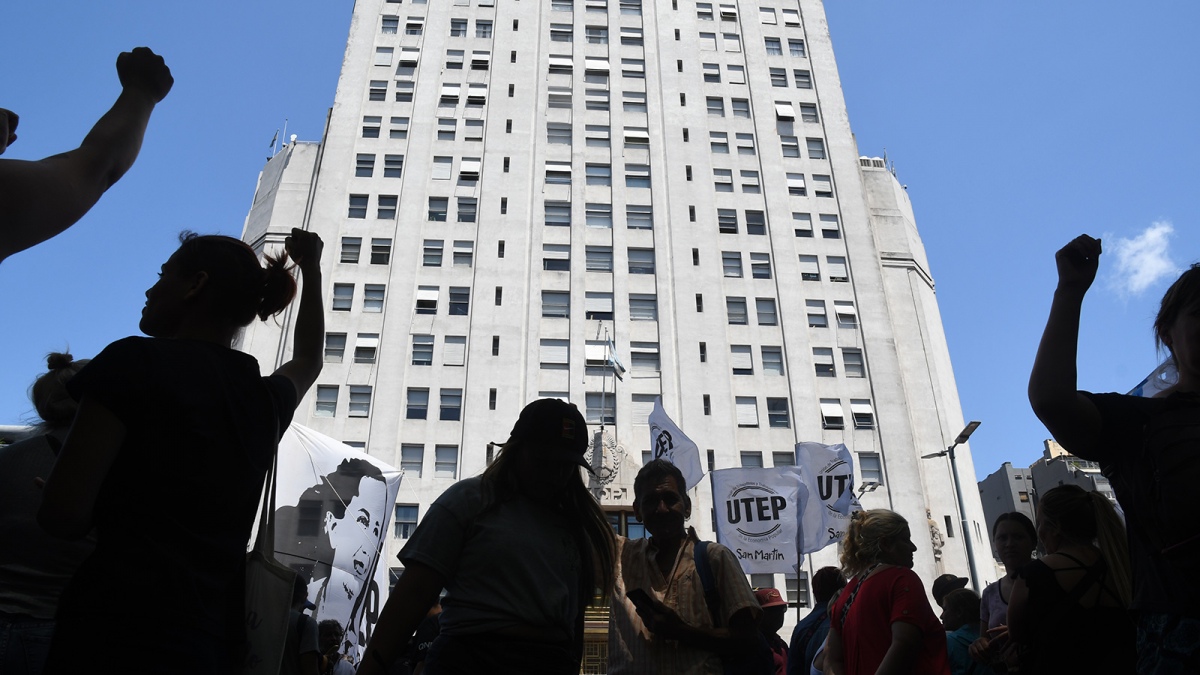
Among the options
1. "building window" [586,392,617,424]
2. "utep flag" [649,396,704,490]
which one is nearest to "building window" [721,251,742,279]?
"building window" [586,392,617,424]

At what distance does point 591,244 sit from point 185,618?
35.8m

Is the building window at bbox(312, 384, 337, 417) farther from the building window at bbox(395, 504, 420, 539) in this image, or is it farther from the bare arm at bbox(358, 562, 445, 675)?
the bare arm at bbox(358, 562, 445, 675)

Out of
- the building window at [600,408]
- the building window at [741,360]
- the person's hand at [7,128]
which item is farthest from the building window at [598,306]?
the person's hand at [7,128]

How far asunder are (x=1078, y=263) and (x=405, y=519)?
29.9 metres

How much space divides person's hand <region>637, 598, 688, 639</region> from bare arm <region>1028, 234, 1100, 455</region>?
5.91 feet

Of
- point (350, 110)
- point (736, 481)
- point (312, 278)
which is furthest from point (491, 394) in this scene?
point (312, 278)

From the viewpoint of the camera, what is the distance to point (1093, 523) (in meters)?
3.62

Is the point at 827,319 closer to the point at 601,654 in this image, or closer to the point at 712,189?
the point at 712,189

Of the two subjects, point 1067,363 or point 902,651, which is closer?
point 1067,363

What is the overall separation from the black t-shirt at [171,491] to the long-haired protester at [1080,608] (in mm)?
3027

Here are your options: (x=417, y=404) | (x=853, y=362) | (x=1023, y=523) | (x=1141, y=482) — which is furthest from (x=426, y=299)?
(x=1141, y=482)

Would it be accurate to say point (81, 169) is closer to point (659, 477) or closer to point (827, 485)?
point (659, 477)

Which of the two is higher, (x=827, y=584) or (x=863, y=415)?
(x=863, y=415)

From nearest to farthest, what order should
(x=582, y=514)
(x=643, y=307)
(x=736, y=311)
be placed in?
(x=582, y=514) < (x=643, y=307) < (x=736, y=311)
